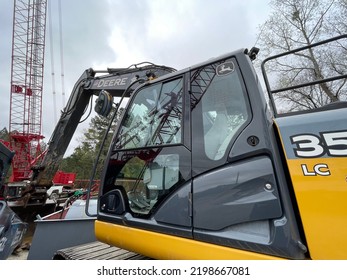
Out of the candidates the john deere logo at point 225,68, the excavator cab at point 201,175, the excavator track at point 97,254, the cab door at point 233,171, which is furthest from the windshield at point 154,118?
the excavator track at point 97,254

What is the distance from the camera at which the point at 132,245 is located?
2.28 meters

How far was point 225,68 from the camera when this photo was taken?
2.09 m

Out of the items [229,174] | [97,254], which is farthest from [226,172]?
[97,254]

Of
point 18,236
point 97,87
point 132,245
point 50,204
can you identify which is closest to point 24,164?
point 50,204

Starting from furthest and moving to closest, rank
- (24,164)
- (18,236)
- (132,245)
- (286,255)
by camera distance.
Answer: (24,164) < (18,236) < (132,245) < (286,255)

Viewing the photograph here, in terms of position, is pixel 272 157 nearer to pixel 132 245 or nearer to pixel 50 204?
pixel 132 245

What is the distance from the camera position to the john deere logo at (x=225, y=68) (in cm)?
206

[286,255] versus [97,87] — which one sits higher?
[97,87]

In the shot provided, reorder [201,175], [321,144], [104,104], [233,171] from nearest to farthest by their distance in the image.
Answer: [321,144] < [233,171] < [201,175] < [104,104]

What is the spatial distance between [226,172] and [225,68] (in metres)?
0.86

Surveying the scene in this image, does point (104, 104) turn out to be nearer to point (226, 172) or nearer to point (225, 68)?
point (225, 68)

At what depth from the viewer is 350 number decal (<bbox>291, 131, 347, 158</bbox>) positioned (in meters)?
1.51

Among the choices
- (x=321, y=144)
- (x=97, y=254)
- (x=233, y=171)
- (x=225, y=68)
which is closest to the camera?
(x=321, y=144)

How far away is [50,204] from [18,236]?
549cm
